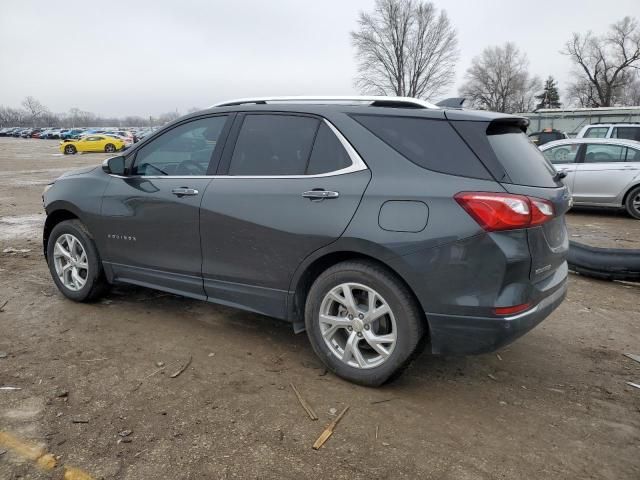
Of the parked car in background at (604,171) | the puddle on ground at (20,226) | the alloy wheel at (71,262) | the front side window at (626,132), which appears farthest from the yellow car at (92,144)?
the alloy wheel at (71,262)

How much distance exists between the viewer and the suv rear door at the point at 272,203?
3197mm

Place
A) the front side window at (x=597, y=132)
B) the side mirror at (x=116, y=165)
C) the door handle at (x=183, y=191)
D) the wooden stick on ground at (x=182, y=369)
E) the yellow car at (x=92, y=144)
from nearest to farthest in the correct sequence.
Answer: the wooden stick on ground at (x=182, y=369) < the door handle at (x=183, y=191) < the side mirror at (x=116, y=165) < the front side window at (x=597, y=132) < the yellow car at (x=92, y=144)

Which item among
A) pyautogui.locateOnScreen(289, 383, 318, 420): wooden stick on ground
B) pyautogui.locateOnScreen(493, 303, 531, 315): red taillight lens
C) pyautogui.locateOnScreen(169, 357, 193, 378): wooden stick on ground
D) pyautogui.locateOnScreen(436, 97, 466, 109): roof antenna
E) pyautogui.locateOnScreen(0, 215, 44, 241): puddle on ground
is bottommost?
pyautogui.locateOnScreen(289, 383, 318, 420): wooden stick on ground

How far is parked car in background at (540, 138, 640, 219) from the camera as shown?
32.3 ft

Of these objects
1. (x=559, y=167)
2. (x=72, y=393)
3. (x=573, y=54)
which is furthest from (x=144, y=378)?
(x=573, y=54)

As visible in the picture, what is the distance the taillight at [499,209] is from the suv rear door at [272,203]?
654mm

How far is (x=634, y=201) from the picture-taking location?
9.83 metres

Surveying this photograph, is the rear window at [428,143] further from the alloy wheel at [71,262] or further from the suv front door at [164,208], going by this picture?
the alloy wheel at [71,262]

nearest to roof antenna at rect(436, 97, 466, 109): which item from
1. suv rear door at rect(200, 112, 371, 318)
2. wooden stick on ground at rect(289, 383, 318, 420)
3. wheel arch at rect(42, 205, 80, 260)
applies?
suv rear door at rect(200, 112, 371, 318)

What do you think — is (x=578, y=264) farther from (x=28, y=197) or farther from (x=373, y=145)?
(x=28, y=197)

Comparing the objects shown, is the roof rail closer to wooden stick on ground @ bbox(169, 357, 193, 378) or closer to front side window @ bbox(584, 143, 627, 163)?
wooden stick on ground @ bbox(169, 357, 193, 378)

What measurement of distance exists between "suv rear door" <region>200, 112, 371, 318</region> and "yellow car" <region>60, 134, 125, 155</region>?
127ft

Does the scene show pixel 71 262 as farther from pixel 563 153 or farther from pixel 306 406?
pixel 563 153

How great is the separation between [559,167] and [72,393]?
995 centimetres
